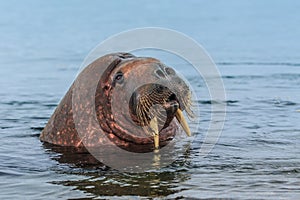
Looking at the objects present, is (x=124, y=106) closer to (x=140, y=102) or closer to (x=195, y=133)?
(x=140, y=102)

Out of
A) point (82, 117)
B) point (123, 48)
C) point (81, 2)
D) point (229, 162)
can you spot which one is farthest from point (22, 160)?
point (81, 2)

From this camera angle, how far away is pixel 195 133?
30.9ft

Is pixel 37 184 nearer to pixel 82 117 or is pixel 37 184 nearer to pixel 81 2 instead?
pixel 82 117

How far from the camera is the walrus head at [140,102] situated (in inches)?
294

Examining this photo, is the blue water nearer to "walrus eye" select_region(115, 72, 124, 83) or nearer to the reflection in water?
the reflection in water

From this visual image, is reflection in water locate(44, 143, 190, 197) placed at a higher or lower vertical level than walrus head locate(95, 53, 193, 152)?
lower

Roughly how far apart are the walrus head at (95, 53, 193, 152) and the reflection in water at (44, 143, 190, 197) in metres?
0.41

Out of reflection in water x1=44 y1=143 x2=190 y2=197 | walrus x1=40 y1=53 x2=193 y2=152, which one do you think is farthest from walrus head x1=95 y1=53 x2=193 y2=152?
reflection in water x1=44 y1=143 x2=190 y2=197

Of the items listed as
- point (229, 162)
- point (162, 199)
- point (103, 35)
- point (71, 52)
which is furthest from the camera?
point (103, 35)

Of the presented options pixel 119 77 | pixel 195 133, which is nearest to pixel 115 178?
pixel 119 77

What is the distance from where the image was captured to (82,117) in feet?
27.2

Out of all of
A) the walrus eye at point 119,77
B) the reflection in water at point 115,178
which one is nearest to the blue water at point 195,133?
the reflection in water at point 115,178

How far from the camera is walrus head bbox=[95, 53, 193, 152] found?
7.47 metres

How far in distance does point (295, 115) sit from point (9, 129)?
A: 3.79 metres
